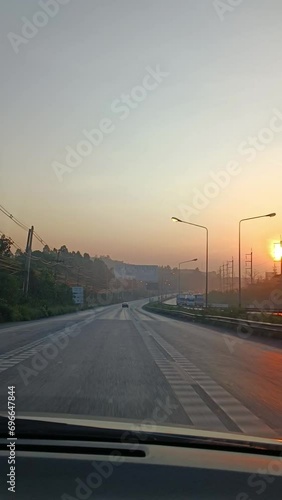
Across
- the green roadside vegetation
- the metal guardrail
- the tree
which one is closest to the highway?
the metal guardrail

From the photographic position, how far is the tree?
208 feet

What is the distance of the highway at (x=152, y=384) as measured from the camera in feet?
24.8

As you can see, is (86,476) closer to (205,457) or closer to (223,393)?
(205,457)

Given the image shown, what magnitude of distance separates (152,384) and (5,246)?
56530 mm

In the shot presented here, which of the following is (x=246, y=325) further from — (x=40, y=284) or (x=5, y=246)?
(x=40, y=284)

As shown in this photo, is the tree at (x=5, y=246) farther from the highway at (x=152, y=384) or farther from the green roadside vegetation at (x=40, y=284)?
the highway at (x=152, y=384)

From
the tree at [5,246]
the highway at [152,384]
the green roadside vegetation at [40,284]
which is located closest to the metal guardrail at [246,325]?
the highway at [152,384]

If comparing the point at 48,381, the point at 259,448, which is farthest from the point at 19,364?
the point at 259,448

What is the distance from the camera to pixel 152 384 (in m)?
10.5

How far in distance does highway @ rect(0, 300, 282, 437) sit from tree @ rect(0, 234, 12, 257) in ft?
151

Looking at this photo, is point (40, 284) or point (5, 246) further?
point (40, 284)

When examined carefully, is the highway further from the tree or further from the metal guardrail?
the tree

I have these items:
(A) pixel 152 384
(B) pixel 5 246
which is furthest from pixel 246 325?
(B) pixel 5 246

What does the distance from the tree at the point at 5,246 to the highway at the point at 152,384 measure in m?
45.9
